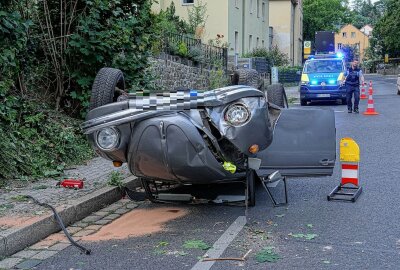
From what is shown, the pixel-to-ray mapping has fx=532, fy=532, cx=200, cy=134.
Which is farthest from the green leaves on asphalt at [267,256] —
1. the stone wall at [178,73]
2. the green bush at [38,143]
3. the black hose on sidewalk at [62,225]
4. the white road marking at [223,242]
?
the stone wall at [178,73]

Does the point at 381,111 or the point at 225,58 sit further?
the point at 225,58

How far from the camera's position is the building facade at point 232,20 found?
104 feet

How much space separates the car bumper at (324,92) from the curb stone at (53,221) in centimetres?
1672

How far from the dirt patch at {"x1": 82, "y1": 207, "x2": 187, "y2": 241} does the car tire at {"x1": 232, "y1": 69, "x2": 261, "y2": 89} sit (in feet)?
6.01

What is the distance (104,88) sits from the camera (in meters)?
6.22

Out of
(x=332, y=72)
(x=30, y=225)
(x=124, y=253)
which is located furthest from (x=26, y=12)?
(x=332, y=72)

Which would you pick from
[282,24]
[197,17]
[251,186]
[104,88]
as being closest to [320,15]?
[282,24]

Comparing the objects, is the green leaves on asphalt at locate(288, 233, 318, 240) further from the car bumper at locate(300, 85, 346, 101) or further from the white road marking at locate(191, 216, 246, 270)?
the car bumper at locate(300, 85, 346, 101)

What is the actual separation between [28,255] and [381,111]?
57.2 ft

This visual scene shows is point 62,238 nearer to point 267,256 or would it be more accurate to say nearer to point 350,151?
point 267,256

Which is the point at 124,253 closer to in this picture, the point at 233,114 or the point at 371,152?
the point at 233,114

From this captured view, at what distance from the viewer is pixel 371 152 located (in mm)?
10727

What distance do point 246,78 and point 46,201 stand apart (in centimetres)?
293

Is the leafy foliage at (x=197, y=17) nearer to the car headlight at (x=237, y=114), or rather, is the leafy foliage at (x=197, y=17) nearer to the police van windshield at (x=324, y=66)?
the police van windshield at (x=324, y=66)
